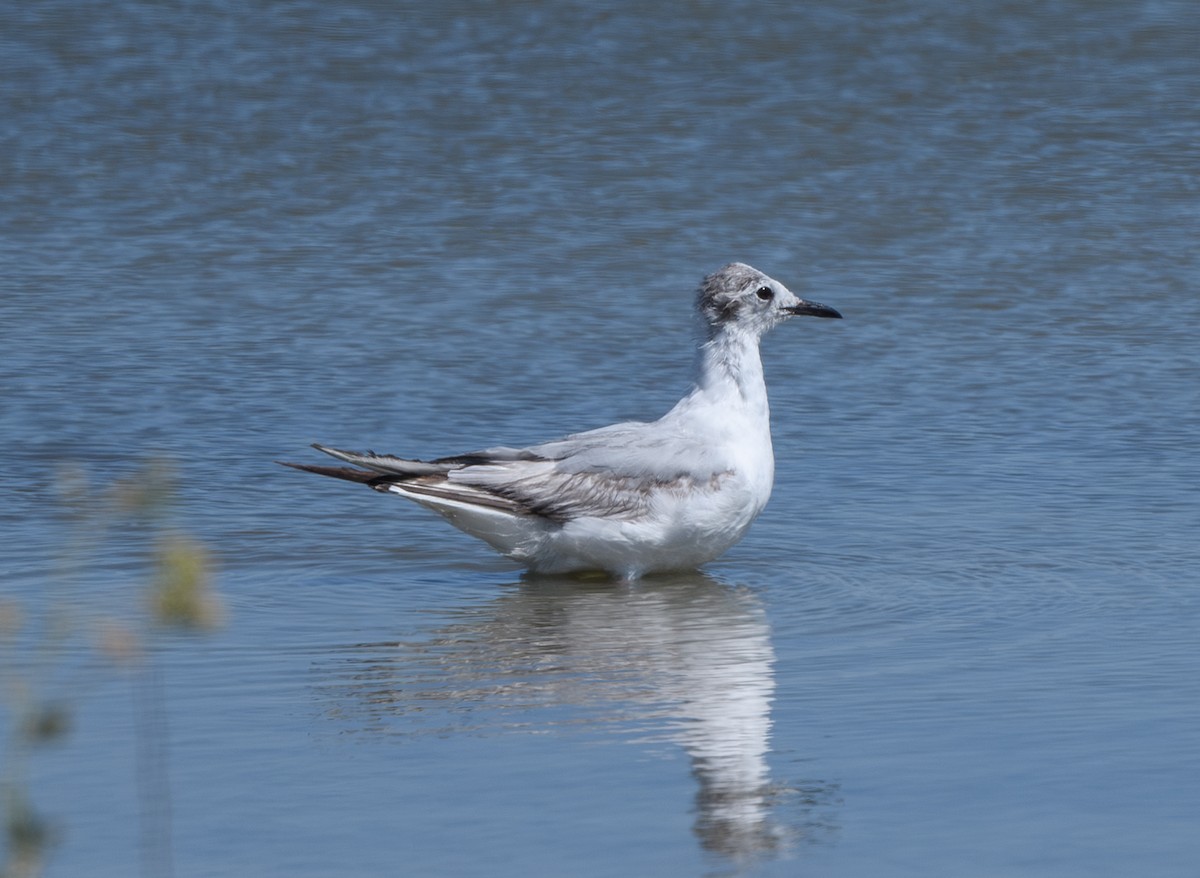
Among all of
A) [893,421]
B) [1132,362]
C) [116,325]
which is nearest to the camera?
[893,421]

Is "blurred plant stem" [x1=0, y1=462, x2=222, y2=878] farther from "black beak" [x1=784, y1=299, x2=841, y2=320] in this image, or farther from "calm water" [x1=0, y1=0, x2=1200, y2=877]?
"black beak" [x1=784, y1=299, x2=841, y2=320]

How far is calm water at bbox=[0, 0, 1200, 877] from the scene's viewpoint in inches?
176

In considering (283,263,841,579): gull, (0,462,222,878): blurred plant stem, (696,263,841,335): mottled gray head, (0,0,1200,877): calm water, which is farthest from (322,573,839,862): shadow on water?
(696,263,841,335): mottled gray head

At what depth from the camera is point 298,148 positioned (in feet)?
43.2

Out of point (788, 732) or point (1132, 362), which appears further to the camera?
point (1132, 362)

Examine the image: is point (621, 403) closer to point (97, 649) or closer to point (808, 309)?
point (808, 309)

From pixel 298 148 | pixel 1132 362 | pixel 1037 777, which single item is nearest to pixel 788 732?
pixel 1037 777

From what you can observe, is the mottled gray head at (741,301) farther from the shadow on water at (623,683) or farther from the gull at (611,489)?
the shadow on water at (623,683)

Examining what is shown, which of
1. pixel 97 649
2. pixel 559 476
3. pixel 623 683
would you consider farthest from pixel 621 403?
pixel 97 649

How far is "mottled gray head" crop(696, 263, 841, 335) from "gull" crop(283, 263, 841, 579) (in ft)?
0.98

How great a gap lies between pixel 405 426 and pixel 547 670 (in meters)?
3.12

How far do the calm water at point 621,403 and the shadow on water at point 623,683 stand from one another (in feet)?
0.07

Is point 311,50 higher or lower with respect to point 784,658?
→ higher

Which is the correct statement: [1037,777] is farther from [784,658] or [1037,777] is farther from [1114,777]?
[784,658]
